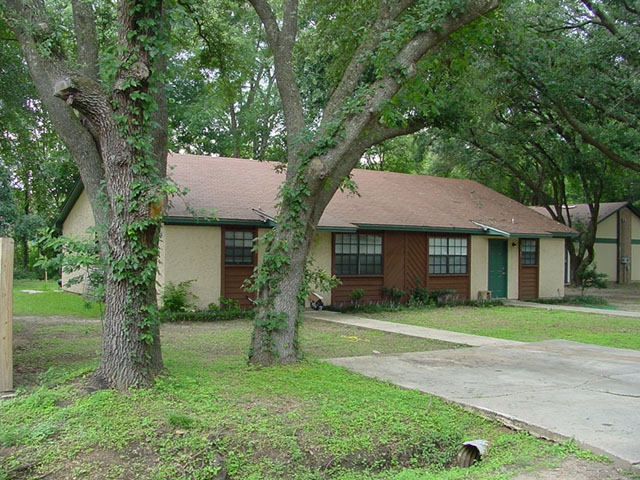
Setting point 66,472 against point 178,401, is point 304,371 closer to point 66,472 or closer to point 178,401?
point 178,401

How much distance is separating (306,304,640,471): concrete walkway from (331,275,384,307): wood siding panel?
20.9 ft

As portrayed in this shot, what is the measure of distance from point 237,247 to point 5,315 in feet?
32.1

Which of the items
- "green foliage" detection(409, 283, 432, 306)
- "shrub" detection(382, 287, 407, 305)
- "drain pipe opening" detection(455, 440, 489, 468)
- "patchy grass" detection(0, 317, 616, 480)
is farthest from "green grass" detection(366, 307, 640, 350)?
"drain pipe opening" detection(455, 440, 489, 468)

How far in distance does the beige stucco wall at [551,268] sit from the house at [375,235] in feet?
0.13

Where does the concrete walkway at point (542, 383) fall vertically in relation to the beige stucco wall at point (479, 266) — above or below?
below

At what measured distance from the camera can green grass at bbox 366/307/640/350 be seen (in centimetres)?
1262

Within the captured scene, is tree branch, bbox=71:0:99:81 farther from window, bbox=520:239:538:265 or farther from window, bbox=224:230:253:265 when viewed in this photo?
window, bbox=520:239:538:265

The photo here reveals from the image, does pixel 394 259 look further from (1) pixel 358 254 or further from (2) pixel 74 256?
(2) pixel 74 256

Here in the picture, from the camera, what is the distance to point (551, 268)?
22.8 meters

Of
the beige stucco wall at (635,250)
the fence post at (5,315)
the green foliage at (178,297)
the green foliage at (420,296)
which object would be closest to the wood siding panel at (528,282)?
the green foliage at (420,296)

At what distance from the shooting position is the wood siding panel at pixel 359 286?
1789cm

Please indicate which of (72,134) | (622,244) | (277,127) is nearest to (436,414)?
(72,134)

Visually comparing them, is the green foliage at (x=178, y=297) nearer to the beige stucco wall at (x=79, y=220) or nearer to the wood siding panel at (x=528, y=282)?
the beige stucco wall at (x=79, y=220)

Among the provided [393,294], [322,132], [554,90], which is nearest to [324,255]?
[393,294]
